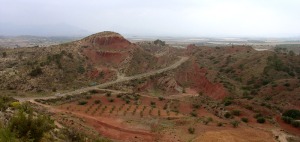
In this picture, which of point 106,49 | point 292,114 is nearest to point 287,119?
point 292,114

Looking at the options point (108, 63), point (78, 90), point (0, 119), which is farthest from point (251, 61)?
point (0, 119)

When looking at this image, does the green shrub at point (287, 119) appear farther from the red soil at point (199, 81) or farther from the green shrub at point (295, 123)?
the red soil at point (199, 81)

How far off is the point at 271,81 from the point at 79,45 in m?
47.9

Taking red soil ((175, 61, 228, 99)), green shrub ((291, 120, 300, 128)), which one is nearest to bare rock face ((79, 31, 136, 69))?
red soil ((175, 61, 228, 99))

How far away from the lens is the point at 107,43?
287 feet

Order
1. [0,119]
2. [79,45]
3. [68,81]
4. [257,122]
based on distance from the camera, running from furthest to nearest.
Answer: [79,45]
[68,81]
[257,122]
[0,119]

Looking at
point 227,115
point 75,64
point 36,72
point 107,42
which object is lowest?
point 227,115

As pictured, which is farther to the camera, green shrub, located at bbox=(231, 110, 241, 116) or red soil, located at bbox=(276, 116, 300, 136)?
green shrub, located at bbox=(231, 110, 241, 116)

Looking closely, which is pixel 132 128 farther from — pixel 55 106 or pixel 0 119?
pixel 0 119

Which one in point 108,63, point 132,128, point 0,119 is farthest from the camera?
point 108,63

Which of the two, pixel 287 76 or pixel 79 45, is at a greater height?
pixel 79 45

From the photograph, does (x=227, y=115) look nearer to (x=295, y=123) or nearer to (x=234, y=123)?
(x=234, y=123)

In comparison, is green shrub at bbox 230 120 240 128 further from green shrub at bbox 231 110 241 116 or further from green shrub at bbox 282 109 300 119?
green shrub at bbox 282 109 300 119

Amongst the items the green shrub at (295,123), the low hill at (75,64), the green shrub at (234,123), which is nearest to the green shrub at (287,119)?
the green shrub at (295,123)
